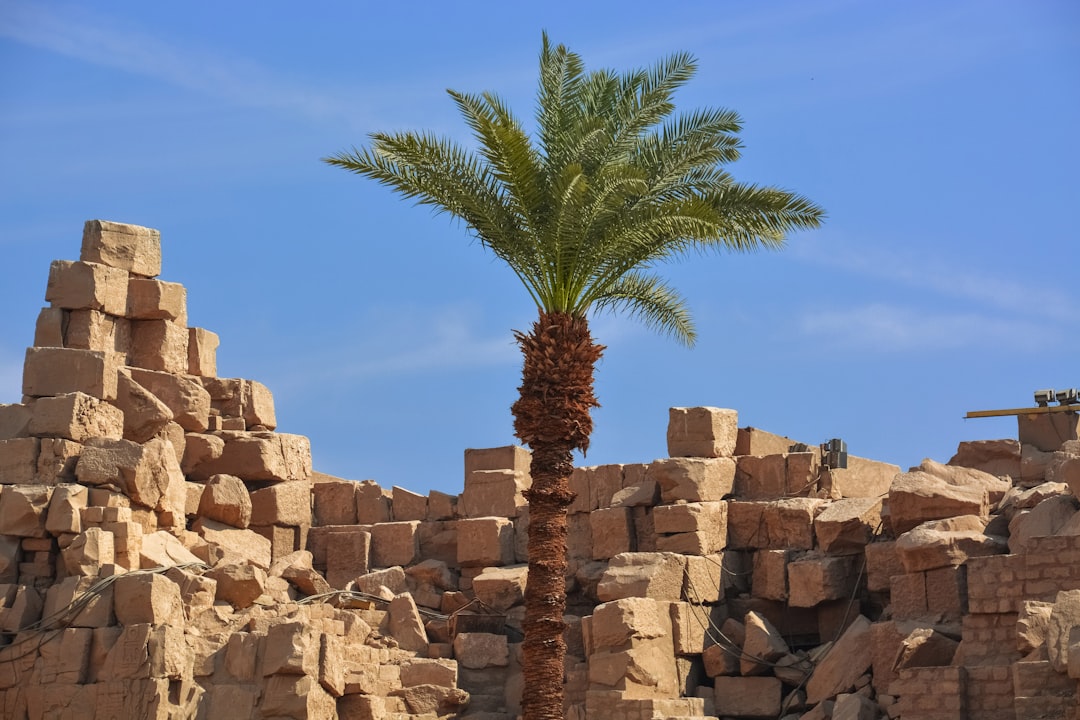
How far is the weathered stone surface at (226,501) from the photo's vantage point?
2394 centimetres

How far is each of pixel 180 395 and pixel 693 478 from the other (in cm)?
778

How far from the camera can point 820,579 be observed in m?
20.7

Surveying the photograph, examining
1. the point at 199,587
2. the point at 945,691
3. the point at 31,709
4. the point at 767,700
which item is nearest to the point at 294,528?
the point at 199,587

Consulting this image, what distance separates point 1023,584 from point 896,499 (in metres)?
2.53

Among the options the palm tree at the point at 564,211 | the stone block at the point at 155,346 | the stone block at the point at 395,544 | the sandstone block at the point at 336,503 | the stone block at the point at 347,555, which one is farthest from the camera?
the sandstone block at the point at 336,503

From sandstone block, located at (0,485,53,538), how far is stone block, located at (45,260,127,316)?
361 centimetres

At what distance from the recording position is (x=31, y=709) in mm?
20203

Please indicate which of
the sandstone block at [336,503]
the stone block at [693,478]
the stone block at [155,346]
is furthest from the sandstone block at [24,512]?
the stone block at [693,478]

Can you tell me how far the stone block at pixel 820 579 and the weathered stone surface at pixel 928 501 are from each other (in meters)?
0.82

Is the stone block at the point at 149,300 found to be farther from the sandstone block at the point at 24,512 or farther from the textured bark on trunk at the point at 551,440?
the textured bark on trunk at the point at 551,440

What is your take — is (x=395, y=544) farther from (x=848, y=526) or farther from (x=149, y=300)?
(x=848, y=526)

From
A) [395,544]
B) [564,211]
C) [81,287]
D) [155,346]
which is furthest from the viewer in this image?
[155,346]

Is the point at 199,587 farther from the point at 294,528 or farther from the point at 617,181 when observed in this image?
the point at 617,181

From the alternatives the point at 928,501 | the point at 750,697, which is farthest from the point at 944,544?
the point at 750,697
